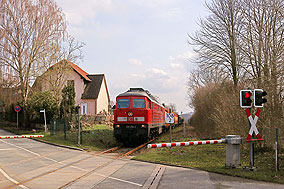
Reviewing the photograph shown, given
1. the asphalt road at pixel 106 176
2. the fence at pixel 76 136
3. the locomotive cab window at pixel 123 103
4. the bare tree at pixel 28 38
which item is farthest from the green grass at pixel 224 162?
the bare tree at pixel 28 38

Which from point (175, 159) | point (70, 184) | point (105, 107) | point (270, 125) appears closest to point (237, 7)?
point (270, 125)

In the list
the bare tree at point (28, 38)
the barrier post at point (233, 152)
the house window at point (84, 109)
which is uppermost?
the bare tree at point (28, 38)

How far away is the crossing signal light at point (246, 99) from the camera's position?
10.4 metres

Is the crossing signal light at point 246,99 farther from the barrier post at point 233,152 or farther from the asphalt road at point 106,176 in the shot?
the asphalt road at point 106,176

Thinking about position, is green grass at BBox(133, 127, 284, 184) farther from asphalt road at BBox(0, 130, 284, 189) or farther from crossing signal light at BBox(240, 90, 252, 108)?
crossing signal light at BBox(240, 90, 252, 108)

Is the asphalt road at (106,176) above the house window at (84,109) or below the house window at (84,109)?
below

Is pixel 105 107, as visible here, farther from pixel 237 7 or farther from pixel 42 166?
pixel 42 166

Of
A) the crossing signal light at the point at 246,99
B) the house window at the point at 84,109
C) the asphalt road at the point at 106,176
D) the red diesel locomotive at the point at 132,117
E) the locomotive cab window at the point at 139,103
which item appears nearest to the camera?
the asphalt road at the point at 106,176

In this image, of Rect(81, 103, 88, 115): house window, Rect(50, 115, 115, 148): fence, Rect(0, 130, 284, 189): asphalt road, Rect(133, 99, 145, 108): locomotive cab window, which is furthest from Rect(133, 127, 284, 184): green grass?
Rect(81, 103, 88, 115): house window

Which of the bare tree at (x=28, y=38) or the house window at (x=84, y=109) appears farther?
the house window at (x=84, y=109)

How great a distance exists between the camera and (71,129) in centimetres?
2855

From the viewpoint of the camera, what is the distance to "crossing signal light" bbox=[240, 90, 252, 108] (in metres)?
10.4

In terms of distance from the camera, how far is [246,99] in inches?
412

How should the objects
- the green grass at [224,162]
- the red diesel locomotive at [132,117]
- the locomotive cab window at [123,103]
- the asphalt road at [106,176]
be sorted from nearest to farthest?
the asphalt road at [106,176]
the green grass at [224,162]
the red diesel locomotive at [132,117]
the locomotive cab window at [123,103]
